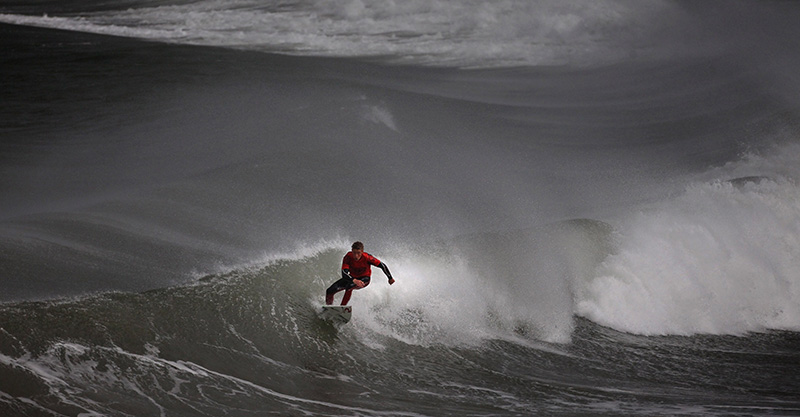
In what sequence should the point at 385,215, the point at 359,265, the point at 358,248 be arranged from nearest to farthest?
the point at 358,248 < the point at 359,265 < the point at 385,215

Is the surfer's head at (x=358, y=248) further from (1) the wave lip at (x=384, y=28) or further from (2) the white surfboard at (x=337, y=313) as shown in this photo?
(1) the wave lip at (x=384, y=28)

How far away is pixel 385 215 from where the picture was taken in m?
14.7

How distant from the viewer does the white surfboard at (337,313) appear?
10.7 meters

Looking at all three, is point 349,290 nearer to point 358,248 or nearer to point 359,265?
point 359,265

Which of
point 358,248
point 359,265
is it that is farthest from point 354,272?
point 358,248

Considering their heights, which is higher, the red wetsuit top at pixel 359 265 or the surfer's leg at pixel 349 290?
the red wetsuit top at pixel 359 265

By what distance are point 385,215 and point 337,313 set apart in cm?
425

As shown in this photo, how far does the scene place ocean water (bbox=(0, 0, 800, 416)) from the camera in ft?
31.4

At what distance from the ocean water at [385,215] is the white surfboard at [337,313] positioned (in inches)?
10.0

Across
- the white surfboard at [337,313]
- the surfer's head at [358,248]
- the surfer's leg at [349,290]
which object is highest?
the surfer's head at [358,248]

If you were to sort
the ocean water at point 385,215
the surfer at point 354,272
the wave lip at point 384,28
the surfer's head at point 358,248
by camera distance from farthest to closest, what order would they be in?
the wave lip at point 384,28 < the surfer at point 354,272 < the surfer's head at point 358,248 < the ocean water at point 385,215

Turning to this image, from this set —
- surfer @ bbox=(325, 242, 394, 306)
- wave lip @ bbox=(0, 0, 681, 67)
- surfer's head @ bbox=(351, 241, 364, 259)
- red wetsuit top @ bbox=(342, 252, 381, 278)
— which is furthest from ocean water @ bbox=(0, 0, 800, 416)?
surfer's head @ bbox=(351, 241, 364, 259)

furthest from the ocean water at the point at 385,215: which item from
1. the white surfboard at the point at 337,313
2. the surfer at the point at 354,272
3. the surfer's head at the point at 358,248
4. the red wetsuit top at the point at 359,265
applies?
the surfer's head at the point at 358,248

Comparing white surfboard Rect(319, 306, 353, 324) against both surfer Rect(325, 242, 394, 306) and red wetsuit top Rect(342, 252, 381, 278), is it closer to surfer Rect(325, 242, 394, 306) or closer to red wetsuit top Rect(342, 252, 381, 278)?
surfer Rect(325, 242, 394, 306)
